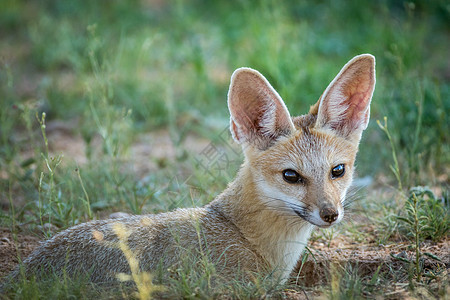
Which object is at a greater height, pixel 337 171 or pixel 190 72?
pixel 337 171

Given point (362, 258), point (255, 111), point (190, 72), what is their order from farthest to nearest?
1. point (190, 72)
2. point (362, 258)
3. point (255, 111)

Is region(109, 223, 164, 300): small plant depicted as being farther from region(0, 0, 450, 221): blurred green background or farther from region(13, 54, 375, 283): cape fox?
region(0, 0, 450, 221): blurred green background

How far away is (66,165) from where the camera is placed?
524 cm

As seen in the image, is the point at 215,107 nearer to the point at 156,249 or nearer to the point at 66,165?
the point at 66,165

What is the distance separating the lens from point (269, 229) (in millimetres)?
3422

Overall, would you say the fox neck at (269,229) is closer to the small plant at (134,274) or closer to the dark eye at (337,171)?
the dark eye at (337,171)

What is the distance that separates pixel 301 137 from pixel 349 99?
0.45 m

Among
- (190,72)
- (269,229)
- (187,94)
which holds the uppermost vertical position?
(269,229)

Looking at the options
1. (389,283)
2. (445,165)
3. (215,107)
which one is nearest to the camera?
(389,283)

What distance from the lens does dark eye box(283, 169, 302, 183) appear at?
3281 mm

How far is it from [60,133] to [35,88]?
50.9 inches

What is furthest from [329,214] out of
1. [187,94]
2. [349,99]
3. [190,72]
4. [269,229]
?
[190,72]

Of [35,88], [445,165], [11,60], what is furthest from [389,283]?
[11,60]

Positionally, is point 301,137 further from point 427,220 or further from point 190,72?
point 190,72
